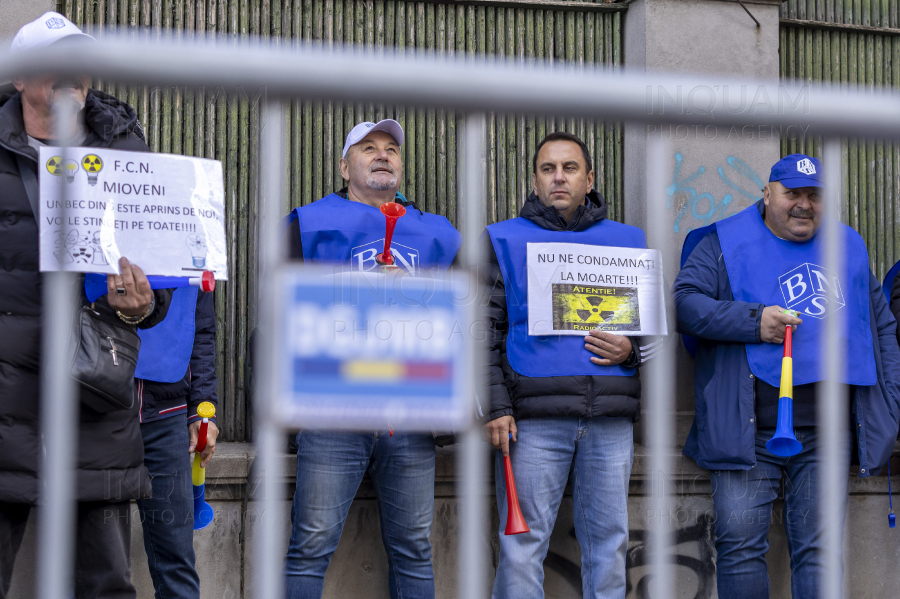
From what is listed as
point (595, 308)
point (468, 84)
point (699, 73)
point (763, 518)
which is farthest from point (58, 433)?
point (699, 73)

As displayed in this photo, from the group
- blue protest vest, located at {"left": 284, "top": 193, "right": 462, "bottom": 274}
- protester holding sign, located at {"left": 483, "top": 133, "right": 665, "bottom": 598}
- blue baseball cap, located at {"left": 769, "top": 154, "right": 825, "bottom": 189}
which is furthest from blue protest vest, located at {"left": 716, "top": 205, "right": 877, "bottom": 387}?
blue protest vest, located at {"left": 284, "top": 193, "right": 462, "bottom": 274}

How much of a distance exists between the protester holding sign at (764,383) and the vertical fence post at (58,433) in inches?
105

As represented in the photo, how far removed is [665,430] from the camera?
164 cm

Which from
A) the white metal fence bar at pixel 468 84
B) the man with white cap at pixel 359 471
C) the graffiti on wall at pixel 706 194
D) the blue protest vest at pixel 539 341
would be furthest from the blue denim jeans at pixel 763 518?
the white metal fence bar at pixel 468 84

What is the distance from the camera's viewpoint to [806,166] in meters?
3.66

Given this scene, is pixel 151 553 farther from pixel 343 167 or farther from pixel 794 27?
pixel 794 27

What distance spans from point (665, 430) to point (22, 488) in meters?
1.74

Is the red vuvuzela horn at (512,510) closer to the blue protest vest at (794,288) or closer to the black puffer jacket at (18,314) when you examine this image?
the blue protest vest at (794,288)

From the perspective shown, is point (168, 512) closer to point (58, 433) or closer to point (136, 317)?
point (136, 317)

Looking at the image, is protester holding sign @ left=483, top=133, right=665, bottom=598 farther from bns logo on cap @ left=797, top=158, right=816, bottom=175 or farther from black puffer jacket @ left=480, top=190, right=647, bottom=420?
bns logo on cap @ left=797, top=158, right=816, bottom=175

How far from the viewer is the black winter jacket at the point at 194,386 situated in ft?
11.0

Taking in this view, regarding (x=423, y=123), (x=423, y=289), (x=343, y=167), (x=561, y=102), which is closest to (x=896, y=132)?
(x=561, y=102)

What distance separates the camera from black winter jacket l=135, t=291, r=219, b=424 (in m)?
3.36

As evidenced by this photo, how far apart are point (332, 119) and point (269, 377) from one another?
12.2ft
